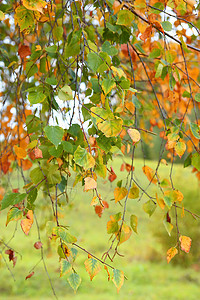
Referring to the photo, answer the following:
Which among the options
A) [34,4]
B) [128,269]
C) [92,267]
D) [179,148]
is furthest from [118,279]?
[128,269]

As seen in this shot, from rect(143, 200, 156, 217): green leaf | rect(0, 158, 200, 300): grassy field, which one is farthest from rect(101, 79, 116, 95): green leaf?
rect(0, 158, 200, 300): grassy field

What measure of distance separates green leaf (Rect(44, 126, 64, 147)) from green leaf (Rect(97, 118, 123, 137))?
8cm

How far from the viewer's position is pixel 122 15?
0.76 m

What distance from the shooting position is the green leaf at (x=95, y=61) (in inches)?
26.1

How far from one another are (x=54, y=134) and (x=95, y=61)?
160mm

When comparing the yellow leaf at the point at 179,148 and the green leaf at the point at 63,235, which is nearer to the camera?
the green leaf at the point at 63,235

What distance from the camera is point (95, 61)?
26.4 inches

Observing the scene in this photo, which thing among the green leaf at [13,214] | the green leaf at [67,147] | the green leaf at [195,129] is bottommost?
the green leaf at [13,214]

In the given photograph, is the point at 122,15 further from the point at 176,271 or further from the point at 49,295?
the point at 176,271

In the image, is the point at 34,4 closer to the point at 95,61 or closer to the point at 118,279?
the point at 95,61

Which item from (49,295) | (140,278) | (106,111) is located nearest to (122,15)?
(106,111)

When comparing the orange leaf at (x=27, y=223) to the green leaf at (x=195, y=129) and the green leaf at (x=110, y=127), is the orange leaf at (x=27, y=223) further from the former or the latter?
the green leaf at (x=195, y=129)

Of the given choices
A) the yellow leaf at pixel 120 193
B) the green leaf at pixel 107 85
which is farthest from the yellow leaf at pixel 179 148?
the green leaf at pixel 107 85

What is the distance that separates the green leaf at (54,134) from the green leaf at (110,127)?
0.08m
